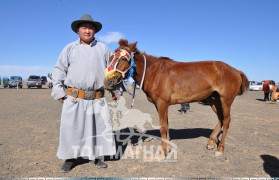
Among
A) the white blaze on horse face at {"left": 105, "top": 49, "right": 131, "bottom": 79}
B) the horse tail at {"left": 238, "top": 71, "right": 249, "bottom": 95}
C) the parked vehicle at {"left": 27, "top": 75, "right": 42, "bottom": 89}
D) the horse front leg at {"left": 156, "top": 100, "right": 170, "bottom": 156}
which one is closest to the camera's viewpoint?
the white blaze on horse face at {"left": 105, "top": 49, "right": 131, "bottom": 79}

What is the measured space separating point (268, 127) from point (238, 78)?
418 cm

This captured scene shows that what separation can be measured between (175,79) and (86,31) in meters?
2.04

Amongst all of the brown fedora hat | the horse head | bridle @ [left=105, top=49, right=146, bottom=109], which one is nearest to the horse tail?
bridle @ [left=105, top=49, right=146, bottom=109]

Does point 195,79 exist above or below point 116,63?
below

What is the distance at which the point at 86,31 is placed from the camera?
4.34 metres

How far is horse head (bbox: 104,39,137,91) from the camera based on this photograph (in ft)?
14.7

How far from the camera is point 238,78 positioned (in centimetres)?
551

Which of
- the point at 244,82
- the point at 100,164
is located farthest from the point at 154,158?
the point at 244,82

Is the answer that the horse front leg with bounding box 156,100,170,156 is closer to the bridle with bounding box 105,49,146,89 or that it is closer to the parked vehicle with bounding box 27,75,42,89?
the bridle with bounding box 105,49,146,89

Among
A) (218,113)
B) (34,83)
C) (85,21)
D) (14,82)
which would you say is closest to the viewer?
(85,21)

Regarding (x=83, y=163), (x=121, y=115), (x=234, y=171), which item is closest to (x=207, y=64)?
(x=234, y=171)

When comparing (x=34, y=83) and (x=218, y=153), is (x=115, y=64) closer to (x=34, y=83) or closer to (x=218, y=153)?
(x=218, y=153)

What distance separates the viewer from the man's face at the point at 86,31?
4348 millimetres

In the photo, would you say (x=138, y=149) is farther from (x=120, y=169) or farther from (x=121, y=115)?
(x=121, y=115)
